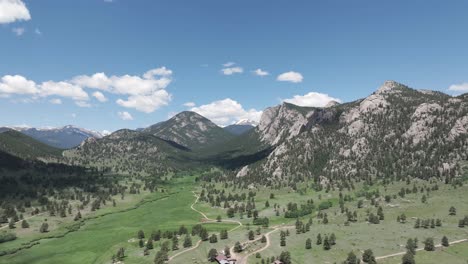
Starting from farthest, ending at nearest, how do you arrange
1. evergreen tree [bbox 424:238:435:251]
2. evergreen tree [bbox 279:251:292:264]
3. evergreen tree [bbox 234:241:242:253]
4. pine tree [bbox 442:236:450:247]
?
evergreen tree [bbox 234:241:242:253], pine tree [bbox 442:236:450:247], evergreen tree [bbox 424:238:435:251], evergreen tree [bbox 279:251:292:264]

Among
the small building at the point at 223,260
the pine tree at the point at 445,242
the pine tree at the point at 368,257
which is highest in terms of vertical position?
the pine tree at the point at 445,242

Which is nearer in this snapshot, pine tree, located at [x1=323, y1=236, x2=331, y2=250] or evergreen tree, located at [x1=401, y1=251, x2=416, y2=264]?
evergreen tree, located at [x1=401, y1=251, x2=416, y2=264]

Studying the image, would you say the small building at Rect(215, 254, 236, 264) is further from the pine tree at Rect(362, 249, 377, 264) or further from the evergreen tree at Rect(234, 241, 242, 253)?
the pine tree at Rect(362, 249, 377, 264)

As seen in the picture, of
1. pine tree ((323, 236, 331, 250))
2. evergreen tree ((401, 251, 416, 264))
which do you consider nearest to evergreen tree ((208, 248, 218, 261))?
pine tree ((323, 236, 331, 250))

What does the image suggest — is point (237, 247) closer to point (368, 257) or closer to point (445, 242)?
point (368, 257)

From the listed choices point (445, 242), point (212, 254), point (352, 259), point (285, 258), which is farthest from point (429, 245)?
point (212, 254)

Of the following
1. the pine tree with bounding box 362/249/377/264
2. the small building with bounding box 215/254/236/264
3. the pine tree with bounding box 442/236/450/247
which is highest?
the pine tree with bounding box 442/236/450/247

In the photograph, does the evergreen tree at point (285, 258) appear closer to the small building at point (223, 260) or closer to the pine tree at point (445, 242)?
the small building at point (223, 260)

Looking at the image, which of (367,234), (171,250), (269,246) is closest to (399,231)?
(367,234)

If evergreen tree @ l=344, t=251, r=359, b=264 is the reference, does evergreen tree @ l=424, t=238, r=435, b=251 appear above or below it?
above

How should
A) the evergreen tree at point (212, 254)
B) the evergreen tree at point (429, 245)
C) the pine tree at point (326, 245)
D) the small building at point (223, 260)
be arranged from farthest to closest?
the pine tree at point (326, 245) → the evergreen tree at point (212, 254) → the evergreen tree at point (429, 245) → the small building at point (223, 260)

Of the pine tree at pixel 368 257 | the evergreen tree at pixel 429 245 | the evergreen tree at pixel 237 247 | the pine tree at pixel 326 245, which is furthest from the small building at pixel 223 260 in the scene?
the evergreen tree at pixel 429 245
